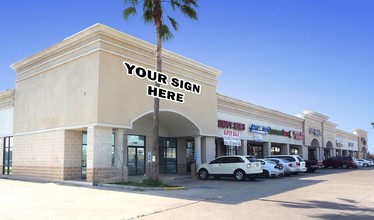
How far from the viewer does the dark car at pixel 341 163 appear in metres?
45.8

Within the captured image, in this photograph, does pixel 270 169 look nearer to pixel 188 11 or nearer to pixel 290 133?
pixel 188 11

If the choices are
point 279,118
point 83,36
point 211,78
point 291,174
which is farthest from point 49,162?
point 279,118

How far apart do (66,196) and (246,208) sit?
7.66m

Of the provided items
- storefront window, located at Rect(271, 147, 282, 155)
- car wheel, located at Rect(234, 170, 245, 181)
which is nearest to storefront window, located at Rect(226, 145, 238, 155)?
storefront window, located at Rect(271, 147, 282, 155)

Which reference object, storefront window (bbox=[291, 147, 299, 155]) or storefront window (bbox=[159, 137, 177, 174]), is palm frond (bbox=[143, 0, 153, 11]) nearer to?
storefront window (bbox=[159, 137, 177, 174])

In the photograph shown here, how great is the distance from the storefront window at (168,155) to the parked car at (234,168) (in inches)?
194

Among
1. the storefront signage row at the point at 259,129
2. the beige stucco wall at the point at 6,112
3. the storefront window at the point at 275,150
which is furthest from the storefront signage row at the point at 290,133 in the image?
the beige stucco wall at the point at 6,112

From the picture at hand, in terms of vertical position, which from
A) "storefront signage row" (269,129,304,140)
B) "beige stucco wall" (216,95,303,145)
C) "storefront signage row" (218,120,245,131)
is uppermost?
"beige stucco wall" (216,95,303,145)

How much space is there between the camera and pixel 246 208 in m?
12.3

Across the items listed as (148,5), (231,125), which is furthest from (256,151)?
(148,5)

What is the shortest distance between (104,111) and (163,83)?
4739mm

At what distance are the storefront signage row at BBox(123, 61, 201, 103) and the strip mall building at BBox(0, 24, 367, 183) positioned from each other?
0.21ft

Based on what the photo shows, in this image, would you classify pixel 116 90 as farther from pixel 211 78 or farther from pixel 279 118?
pixel 279 118

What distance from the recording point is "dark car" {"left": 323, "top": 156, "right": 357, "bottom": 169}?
1801 inches
